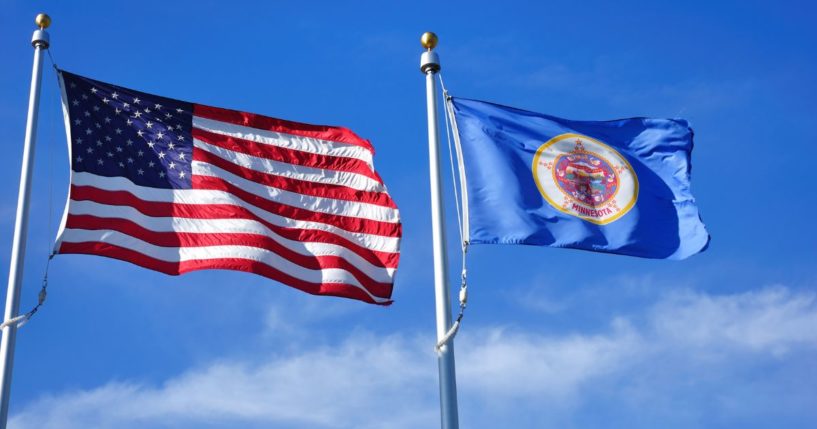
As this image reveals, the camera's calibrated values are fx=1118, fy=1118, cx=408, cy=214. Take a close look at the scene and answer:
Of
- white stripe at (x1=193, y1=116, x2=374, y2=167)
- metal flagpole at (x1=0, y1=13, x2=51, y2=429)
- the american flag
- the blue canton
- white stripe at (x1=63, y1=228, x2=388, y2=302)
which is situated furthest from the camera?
white stripe at (x1=193, y1=116, x2=374, y2=167)

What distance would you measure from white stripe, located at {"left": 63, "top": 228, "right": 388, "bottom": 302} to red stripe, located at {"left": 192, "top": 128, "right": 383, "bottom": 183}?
2147 mm

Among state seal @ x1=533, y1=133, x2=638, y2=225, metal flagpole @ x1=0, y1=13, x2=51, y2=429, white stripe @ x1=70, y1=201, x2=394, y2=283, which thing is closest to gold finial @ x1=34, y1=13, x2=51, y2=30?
metal flagpole @ x1=0, y1=13, x2=51, y2=429

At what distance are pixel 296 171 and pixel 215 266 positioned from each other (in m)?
2.62

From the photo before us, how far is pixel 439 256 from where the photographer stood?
15438 mm

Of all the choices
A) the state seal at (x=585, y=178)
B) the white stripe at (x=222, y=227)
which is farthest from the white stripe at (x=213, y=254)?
the state seal at (x=585, y=178)

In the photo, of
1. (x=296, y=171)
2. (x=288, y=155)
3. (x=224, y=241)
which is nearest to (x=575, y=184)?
(x=296, y=171)

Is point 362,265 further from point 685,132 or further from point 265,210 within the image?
point 685,132

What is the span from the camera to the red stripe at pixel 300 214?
730 inches

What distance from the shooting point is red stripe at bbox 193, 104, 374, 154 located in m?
19.4

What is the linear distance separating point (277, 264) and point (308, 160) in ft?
7.84

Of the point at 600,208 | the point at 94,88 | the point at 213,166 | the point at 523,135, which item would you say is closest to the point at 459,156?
the point at 523,135

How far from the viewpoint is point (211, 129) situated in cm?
1923

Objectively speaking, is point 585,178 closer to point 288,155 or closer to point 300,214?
point 300,214

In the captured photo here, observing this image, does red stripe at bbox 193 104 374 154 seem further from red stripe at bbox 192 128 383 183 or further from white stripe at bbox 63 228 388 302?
white stripe at bbox 63 228 388 302
